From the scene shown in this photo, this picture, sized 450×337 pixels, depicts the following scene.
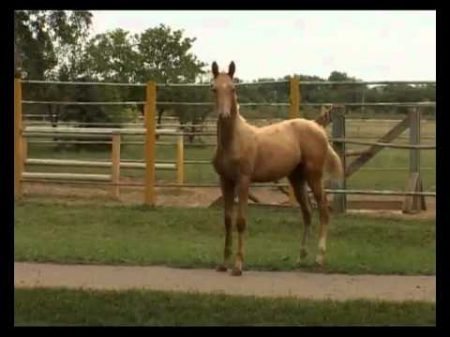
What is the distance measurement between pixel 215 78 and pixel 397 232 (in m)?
4.36

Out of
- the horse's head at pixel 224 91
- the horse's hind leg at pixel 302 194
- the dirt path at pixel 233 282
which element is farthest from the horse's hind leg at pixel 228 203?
the horse's hind leg at pixel 302 194

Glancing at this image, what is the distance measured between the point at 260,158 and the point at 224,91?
1.14 metres

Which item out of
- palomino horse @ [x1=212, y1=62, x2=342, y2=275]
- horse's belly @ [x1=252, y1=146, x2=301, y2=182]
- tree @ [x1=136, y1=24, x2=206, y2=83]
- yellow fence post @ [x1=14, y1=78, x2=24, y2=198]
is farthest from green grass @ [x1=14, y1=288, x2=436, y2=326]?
tree @ [x1=136, y1=24, x2=206, y2=83]

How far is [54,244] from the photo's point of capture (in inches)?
400

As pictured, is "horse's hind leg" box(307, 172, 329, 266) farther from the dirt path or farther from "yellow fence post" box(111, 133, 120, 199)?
"yellow fence post" box(111, 133, 120, 199)

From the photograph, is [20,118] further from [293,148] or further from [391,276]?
[391,276]

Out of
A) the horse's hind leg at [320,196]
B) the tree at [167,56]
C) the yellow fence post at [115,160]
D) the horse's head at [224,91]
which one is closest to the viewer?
the horse's head at [224,91]

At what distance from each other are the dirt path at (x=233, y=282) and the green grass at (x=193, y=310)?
1.44 feet

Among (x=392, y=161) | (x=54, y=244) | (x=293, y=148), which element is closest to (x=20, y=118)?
(x=54, y=244)

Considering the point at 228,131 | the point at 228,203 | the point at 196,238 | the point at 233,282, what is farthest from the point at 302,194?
the point at 233,282

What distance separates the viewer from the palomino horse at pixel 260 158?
8648 millimetres

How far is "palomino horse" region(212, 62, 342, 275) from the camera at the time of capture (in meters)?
8.65

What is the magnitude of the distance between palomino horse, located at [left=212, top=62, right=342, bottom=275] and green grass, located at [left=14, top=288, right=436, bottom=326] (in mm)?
1646

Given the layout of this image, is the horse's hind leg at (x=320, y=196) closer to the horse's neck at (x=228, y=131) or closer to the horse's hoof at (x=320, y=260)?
the horse's hoof at (x=320, y=260)
